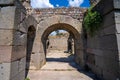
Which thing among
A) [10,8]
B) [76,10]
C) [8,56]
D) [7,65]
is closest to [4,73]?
[7,65]

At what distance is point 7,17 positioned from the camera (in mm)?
3117

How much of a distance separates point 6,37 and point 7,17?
57 centimetres

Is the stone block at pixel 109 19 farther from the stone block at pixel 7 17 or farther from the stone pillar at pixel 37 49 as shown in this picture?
the stone pillar at pixel 37 49

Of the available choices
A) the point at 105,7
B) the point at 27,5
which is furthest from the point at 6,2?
the point at 27,5

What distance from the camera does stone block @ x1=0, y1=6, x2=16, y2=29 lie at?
309 centimetres

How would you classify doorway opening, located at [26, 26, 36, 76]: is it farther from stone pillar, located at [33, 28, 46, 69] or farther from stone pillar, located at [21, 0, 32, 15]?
stone pillar, located at [21, 0, 32, 15]

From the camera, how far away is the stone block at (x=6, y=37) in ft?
9.96

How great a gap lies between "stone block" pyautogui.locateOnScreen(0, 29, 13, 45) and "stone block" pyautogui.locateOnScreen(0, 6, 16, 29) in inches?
5.6

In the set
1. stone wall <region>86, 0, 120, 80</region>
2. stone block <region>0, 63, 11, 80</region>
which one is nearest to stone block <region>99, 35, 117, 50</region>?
stone wall <region>86, 0, 120, 80</region>

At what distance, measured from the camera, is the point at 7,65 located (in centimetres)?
292

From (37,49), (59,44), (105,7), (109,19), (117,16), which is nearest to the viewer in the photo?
(117,16)

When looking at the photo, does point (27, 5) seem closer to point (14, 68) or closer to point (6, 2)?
point (6, 2)

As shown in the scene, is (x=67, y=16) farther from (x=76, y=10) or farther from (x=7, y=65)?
(x=7, y=65)

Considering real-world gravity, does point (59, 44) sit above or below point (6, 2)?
below
